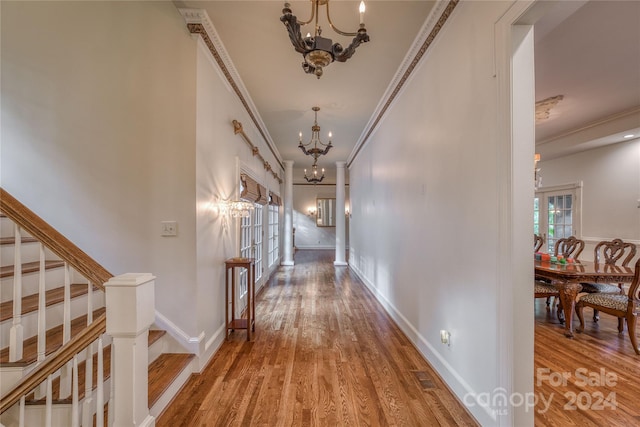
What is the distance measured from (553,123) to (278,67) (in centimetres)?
485

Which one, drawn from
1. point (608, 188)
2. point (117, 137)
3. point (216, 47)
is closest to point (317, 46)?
point (216, 47)

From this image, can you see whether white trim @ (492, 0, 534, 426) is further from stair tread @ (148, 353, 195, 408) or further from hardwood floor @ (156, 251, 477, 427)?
stair tread @ (148, 353, 195, 408)

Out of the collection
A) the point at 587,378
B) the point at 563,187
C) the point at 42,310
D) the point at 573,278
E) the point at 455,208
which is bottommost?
the point at 587,378

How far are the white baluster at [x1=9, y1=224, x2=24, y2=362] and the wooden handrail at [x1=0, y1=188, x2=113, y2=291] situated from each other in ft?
0.22

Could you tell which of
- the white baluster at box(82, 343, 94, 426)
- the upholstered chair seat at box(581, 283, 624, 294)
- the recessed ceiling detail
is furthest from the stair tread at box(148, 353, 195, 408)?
Result: the recessed ceiling detail

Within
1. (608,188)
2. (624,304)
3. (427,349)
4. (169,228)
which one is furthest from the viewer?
(608,188)

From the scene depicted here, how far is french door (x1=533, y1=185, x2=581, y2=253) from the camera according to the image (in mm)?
5668

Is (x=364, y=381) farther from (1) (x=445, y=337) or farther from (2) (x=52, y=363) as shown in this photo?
(2) (x=52, y=363)

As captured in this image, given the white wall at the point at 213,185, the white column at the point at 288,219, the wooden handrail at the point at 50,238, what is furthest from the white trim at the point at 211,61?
the white column at the point at 288,219

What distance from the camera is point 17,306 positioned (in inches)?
51.3

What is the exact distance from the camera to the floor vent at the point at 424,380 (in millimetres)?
2148

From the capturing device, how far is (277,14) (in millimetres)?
2299

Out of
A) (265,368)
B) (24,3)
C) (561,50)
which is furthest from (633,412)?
(24,3)

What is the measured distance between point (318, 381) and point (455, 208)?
179 centimetres
